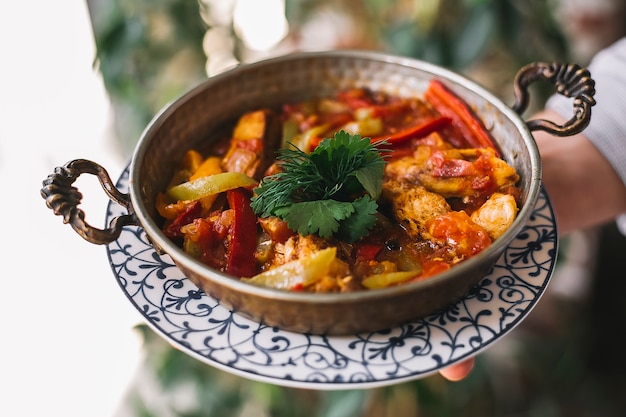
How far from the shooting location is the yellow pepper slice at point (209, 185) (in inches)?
76.9

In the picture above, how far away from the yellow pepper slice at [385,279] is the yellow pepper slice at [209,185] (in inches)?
21.4

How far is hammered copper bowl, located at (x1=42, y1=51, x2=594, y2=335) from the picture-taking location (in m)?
1.55

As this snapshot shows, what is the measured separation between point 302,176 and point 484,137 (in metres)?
0.72

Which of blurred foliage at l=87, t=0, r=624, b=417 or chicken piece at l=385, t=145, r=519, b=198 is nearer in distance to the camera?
chicken piece at l=385, t=145, r=519, b=198

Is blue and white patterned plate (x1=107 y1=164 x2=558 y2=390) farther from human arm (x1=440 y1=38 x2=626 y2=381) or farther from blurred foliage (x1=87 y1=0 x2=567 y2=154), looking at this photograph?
blurred foliage (x1=87 y1=0 x2=567 y2=154)

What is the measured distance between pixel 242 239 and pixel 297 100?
85 centimetres

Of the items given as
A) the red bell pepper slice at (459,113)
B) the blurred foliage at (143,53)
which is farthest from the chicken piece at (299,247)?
the blurred foliage at (143,53)

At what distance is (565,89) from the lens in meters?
1.99

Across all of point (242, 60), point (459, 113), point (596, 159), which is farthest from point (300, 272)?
point (242, 60)

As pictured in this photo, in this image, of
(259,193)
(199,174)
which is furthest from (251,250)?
(199,174)

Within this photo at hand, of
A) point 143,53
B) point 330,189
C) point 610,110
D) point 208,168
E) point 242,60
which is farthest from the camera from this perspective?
point 242,60

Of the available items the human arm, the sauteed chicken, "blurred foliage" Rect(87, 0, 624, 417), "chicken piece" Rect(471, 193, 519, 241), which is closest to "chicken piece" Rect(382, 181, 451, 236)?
the sauteed chicken

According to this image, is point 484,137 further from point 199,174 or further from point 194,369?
point 194,369

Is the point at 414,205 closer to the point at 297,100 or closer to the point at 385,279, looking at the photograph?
the point at 385,279
